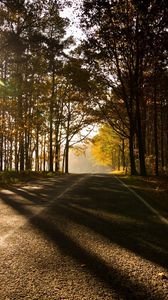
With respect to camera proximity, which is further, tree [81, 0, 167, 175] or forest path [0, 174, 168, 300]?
tree [81, 0, 167, 175]

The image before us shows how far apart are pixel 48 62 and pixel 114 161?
40.8 meters

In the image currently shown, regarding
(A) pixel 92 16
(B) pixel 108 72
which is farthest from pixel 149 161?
(A) pixel 92 16

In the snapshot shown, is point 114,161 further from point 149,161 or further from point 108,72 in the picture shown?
point 108,72

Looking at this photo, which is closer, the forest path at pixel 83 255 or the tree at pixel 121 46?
the forest path at pixel 83 255

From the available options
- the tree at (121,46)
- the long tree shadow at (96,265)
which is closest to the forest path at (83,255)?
the long tree shadow at (96,265)

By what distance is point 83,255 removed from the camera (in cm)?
568

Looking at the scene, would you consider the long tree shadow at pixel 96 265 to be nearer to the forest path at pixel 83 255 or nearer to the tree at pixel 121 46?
the forest path at pixel 83 255

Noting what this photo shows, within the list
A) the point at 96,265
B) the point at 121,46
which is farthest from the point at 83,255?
the point at 121,46

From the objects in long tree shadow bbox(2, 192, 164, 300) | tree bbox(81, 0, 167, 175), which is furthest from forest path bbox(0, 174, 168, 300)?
tree bbox(81, 0, 167, 175)

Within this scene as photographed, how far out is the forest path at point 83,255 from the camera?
4.21m

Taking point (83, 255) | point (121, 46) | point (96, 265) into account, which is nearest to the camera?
point (96, 265)

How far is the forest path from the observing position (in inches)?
166

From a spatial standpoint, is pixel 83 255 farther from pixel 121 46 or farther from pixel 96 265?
pixel 121 46

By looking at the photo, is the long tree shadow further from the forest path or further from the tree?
the tree
